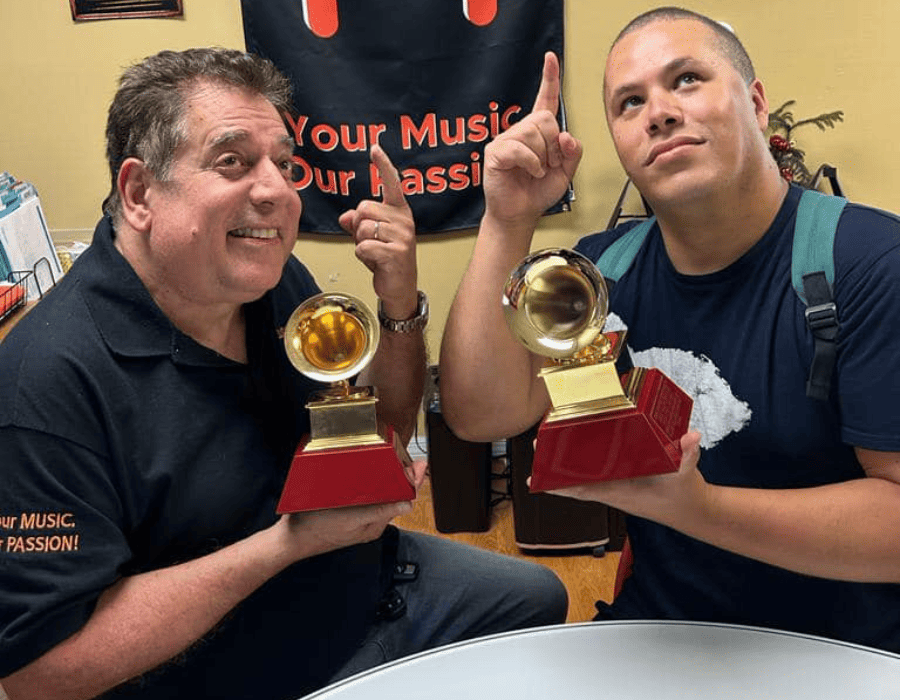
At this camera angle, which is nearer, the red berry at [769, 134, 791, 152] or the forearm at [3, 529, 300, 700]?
the forearm at [3, 529, 300, 700]

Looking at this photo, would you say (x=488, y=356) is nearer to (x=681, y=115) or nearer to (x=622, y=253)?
(x=622, y=253)

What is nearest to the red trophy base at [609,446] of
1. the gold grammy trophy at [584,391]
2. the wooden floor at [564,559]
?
the gold grammy trophy at [584,391]

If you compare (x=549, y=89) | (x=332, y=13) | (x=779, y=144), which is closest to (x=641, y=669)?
(x=549, y=89)

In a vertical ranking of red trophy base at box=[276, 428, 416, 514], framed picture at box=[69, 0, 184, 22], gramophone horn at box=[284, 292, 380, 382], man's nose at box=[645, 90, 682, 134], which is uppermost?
framed picture at box=[69, 0, 184, 22]

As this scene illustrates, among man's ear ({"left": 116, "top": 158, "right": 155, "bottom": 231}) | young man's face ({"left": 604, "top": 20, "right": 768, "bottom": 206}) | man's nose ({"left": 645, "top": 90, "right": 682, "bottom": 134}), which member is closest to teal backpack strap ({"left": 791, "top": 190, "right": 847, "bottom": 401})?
young man's face ({"left": 604, "top": 20, "right": 768, "bottom": 206})

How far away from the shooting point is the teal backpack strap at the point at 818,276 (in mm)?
1257

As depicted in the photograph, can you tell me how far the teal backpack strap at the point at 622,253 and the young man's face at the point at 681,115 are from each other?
0.61 feet

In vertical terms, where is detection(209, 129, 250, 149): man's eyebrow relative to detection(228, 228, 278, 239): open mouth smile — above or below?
above

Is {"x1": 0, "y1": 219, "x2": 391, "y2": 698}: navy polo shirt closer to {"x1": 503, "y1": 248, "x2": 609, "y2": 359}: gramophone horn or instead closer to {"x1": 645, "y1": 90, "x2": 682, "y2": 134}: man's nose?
{"x1": 503, "y1": 248, "x2": 609, "y2": 359}: gramophone horn

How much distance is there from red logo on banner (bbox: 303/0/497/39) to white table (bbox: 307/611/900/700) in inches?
93.5

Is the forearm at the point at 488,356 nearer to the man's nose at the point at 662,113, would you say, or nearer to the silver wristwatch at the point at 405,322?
the silver wristwatch at the point at 405,322

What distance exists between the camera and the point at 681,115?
133cm

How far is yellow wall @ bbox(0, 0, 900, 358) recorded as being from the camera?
304cm

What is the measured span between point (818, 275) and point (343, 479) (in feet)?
2.47
